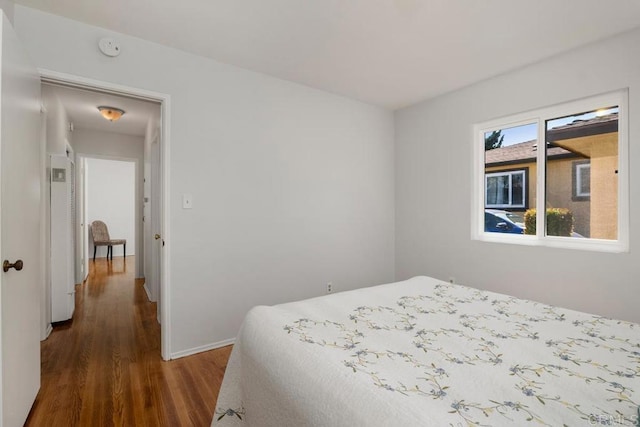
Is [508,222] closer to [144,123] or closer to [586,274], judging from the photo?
[586,274]

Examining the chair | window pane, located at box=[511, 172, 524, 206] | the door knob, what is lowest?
the chair

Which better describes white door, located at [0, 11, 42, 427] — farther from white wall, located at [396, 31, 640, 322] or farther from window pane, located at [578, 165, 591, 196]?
window pane, located at [578, 165, 591, 196]

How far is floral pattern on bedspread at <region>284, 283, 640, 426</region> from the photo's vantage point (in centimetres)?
82

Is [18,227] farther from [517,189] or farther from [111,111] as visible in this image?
[517,189]

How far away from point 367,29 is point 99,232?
7.31 meters

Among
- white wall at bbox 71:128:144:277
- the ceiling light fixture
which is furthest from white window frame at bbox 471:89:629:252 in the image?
white wall at bbox 71:128:144:277

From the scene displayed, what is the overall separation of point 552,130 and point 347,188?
196 centimetres

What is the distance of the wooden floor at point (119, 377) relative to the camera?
1787 mm

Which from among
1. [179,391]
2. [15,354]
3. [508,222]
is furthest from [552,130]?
[15,354]

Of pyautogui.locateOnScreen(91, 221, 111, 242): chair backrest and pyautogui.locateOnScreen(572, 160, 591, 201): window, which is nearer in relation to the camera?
pyautogui.locateOnScreen(572, 160, 591, 201): window

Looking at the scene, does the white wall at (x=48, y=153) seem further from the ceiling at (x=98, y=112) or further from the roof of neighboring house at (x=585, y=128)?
the roof of neighboring house at (x=585, y=128)

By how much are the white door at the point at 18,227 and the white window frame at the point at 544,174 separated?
11.3ft

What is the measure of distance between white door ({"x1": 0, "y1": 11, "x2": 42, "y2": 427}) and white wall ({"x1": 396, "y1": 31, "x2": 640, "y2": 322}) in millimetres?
3381

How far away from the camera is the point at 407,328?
1.39m
